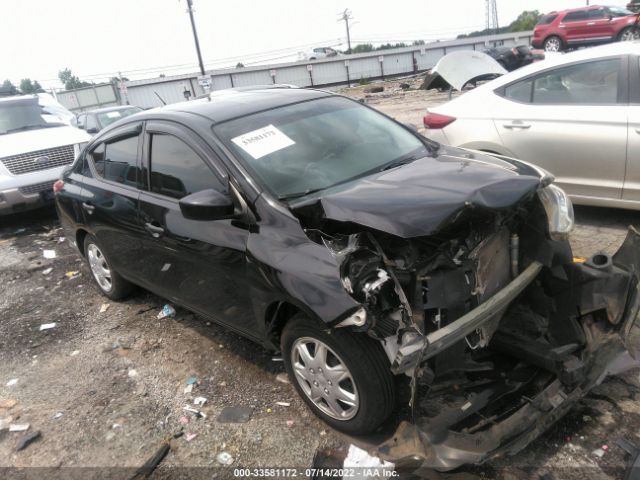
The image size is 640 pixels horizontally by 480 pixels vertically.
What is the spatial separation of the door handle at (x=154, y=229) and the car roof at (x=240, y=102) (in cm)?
83

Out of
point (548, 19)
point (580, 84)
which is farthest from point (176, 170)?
point (548, 19)

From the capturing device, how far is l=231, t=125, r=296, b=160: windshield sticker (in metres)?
2.95

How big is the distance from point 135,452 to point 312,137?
7.36 feet

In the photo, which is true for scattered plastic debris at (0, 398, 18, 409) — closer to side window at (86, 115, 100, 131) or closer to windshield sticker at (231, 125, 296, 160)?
windshield sticker at (231, 125, 296, 160)

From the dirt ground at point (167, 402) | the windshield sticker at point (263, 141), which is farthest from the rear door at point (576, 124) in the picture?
the windshield sticker at point (263, 141)

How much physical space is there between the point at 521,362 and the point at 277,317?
137 cm

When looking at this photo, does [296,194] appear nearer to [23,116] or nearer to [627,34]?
[23,116]

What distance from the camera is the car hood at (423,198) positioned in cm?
213

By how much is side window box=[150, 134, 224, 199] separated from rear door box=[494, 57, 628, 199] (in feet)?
10.5

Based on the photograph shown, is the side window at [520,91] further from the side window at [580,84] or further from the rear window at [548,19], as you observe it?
the rear window at [548,19]

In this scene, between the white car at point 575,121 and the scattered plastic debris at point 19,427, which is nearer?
the scattered plastic debris at point 19,427

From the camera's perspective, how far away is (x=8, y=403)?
352cm

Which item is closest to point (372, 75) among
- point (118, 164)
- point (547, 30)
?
point (547, 30)

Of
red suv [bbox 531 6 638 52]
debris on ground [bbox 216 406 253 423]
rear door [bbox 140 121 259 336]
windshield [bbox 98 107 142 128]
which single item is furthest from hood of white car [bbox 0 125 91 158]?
red suv [bbox 531 6 638 52]
